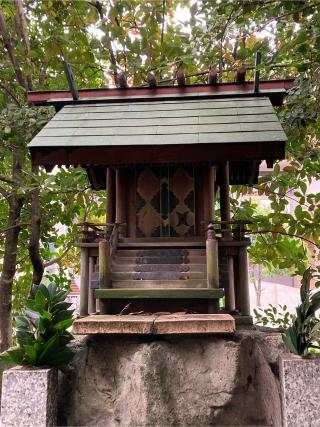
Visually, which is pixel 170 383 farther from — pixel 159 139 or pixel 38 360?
pixel 159 139

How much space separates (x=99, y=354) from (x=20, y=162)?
557 centimetres

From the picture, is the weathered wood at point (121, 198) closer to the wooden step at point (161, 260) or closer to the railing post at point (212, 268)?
the wooden step at point (161, 260)

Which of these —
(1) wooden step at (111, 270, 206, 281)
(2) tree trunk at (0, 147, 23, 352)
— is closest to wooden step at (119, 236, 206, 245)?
(1) wooden step at (111, 270, 206, 281)

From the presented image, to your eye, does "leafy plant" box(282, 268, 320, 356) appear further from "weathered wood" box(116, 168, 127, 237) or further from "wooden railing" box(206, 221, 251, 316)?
"weathered wood" box(116, 168, 127, 237)

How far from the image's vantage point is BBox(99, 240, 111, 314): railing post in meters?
4.50

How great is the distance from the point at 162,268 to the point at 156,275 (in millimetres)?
120

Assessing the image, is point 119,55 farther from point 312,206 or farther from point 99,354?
point 99,354

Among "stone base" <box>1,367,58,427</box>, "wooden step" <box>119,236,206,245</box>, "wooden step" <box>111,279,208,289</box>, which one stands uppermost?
"wooden step" <box>119,236,206,245</box>

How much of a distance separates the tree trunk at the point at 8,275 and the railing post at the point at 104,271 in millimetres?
4318

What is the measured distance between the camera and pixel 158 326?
145 inches

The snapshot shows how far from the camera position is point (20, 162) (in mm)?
8602

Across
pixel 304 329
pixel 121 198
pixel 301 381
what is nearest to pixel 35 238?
pixel 121 198

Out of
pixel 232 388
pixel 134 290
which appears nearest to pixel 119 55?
pixel 134 290

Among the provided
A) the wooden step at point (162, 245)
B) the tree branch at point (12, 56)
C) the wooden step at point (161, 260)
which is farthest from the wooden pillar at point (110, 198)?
the tree branch at point (12, 56)
